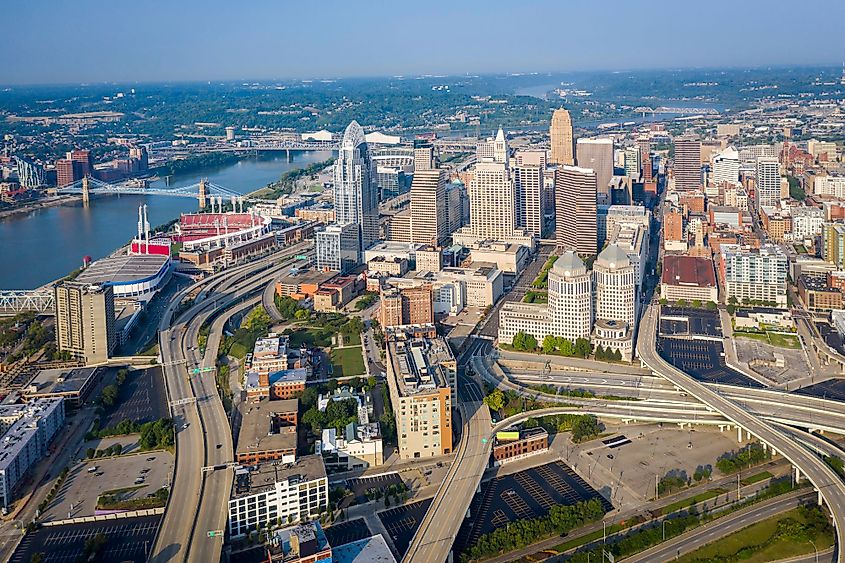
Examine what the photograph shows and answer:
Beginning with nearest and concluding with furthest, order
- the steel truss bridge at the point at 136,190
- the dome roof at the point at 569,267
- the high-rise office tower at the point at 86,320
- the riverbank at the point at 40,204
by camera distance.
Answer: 1. the high-rise office tower at the point at 86,320
2. the dome roof at the point at 569,267
3. the riverbank at the point at 40,204
4. the steel truss bridge at the point at 136,190

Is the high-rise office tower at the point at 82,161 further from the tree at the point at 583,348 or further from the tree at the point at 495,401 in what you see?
the tree at the point at 495,401

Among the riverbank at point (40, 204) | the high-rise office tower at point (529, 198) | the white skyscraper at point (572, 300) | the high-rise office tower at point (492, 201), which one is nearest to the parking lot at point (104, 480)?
the white skyscraper at point (572, 300)

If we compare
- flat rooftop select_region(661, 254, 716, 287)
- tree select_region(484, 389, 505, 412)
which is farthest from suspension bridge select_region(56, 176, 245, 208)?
tree select_region(484, 389, 505, 412)

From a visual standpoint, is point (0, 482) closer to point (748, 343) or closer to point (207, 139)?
point (748, 343)

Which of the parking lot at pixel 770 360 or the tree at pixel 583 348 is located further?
the tree at pixel 583 348

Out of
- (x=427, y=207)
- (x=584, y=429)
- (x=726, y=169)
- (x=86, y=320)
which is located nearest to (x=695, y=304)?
(x=584, y=429)

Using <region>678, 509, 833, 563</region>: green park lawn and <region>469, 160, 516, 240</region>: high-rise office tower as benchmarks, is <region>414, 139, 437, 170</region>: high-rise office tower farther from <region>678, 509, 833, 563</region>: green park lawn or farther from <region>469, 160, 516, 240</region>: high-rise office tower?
<region>678, 509, 833, 563</region>: green park lawn
